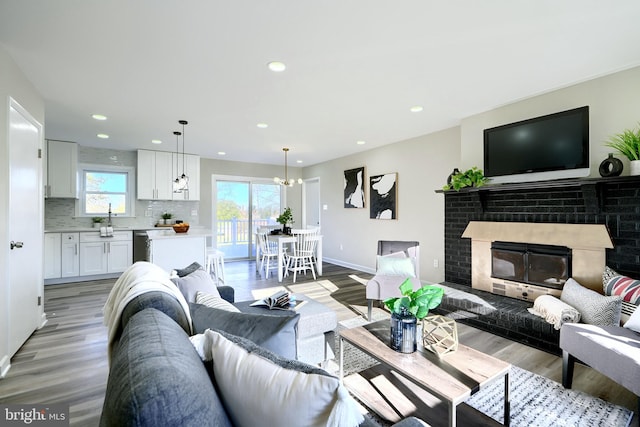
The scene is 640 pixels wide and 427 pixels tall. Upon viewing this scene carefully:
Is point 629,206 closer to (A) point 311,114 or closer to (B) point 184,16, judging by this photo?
(A) point 311,114

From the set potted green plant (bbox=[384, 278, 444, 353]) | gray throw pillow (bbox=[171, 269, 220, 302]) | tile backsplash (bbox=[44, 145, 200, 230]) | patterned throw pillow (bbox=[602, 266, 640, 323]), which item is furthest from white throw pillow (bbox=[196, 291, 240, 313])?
tile backsplash (bbox=[44, 145, 200, 230])

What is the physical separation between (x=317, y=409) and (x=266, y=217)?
22.5ft

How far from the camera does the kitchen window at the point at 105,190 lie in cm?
535

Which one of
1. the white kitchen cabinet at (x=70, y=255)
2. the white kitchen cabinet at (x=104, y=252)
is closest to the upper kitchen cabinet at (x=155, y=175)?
the white kitchen cabinet at (x=104, y=252)

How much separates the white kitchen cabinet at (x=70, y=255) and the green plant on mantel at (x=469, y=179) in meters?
5.97

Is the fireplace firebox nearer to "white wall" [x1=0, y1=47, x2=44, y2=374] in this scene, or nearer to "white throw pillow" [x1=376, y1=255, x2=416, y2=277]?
"white throw pillow" [x1=376, y1=255, x2=416, y2=277]

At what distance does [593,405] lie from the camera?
5.89ft

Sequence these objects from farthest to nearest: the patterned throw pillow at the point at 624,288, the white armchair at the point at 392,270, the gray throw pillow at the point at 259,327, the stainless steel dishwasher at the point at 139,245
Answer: the stainless steel dishwasher at the point at 139,245 → the white armchair at the point at 392,270 → the patterned throw pillow at the point at 624,288 → the gray throw pillow at the point at 259,327

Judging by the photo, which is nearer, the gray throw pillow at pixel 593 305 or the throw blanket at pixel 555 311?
the gray throw pillow at pixel 593 305

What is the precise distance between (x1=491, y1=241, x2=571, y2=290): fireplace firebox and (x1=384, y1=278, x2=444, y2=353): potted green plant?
2036 mm

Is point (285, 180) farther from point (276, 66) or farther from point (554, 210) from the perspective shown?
point (554, 210)

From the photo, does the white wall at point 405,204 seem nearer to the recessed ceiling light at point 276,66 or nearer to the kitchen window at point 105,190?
the recessed ceiling light at point 276,66

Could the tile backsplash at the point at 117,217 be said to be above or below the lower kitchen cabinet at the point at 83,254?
above

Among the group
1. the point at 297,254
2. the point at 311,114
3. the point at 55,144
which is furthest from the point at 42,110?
the point at 297,254
